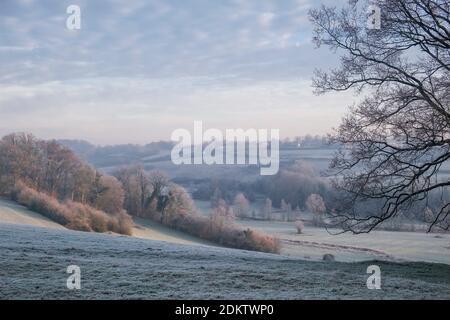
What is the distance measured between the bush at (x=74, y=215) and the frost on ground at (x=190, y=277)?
102 ft

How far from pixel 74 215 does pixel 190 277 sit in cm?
3748

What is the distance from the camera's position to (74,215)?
4659 centimetres

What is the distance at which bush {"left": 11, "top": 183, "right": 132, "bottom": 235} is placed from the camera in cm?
4609

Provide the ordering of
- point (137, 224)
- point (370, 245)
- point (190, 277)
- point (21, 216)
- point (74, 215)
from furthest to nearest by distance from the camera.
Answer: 1. point (137, 224)
2. point (74, 215)
3. point (21, 216)
4. point (370, 245)
5. point (190, 277)

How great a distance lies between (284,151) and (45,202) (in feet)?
83.2

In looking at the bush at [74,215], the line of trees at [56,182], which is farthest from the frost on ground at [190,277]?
the line of trees at [56,182]

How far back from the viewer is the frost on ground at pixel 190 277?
10.1 meters

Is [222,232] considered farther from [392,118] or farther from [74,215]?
[392,118]

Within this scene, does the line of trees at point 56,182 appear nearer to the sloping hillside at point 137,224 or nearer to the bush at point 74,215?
the bush at point 74,215

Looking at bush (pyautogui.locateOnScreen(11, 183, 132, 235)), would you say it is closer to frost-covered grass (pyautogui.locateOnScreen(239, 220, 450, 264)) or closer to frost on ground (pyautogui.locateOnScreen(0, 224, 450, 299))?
frost-covered grass (pyautogui.locateOnScreen(239, 220, 450, 264))

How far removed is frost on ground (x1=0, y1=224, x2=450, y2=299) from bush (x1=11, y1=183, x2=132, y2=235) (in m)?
31.1

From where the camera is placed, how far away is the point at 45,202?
49.2m

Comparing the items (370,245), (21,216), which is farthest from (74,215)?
(370,245)
